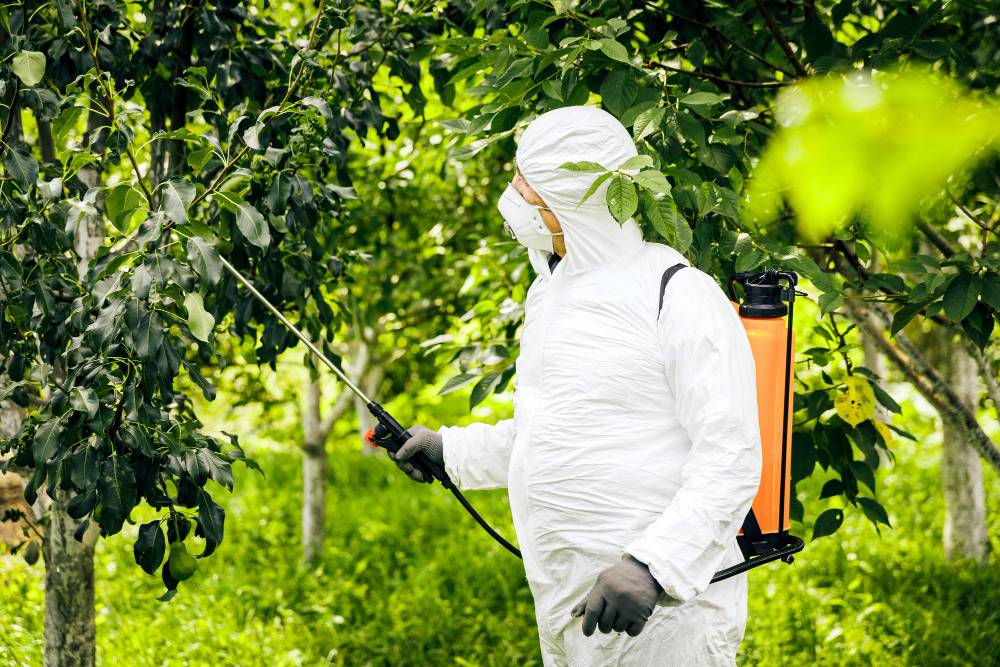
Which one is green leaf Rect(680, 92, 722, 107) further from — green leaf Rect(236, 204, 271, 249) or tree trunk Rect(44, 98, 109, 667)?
tree trunk Rect(44, 98, 109, 667)

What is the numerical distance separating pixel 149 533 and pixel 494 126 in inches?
48.7

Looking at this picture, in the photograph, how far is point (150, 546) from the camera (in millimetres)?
2020

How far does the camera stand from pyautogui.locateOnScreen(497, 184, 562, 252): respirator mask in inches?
73.3

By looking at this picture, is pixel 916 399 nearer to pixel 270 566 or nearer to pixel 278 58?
pixel 270 566

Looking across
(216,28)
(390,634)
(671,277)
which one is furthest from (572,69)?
(390,634)

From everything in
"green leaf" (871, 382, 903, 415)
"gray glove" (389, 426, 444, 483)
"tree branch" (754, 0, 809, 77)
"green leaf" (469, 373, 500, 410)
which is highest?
"tree branch" (754, 0, 809, 77)

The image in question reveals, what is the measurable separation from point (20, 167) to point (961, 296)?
212cm

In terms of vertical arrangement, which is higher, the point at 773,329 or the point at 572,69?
the point at 572,69

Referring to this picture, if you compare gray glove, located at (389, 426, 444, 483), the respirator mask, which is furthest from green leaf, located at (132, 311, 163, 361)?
the respirator mask

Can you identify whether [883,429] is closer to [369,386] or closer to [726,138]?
[726,138]

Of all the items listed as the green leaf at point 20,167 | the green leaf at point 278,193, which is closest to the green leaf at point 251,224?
the green leaf at point 278,193

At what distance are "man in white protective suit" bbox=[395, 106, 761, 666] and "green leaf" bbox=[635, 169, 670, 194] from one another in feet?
0.47

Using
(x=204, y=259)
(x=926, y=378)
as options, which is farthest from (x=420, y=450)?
(x=926, y=378)

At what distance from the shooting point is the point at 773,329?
70.6 inches
